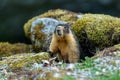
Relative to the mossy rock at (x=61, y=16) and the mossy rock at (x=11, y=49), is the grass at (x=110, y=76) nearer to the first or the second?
the mossy rock at (x=61, y=16)

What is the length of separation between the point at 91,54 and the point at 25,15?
8.48 m

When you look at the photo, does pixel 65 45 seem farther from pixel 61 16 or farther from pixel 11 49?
pixel 11 49

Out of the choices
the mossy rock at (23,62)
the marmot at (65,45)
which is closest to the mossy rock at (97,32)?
the marmot at (65,45)

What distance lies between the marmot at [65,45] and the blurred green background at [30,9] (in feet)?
26.5

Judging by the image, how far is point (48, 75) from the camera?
1027 cm

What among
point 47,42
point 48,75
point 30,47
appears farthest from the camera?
point 30,47

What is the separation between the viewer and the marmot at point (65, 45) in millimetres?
14008

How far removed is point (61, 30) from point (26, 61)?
136 cm

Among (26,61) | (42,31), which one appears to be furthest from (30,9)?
(26,61)

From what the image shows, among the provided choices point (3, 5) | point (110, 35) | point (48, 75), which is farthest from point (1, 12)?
point (48, 75)

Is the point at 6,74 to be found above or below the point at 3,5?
below

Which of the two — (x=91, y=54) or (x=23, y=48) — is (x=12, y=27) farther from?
(x=91, y=54)

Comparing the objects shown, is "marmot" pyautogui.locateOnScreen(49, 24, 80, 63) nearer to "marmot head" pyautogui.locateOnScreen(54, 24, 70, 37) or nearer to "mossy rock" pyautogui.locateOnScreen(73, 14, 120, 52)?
"marmot head" pyautogui.locateOnScreen(54, 24, 70, 37)

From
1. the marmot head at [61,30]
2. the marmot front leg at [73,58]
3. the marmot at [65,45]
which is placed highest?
the marmot head at [61,30]
